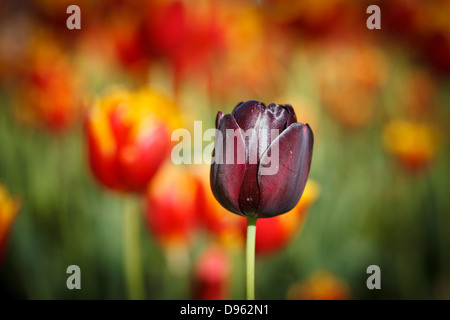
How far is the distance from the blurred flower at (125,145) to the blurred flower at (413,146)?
0.68 metres

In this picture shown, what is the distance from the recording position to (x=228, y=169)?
32 centimetres

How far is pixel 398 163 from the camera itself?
1.09 m

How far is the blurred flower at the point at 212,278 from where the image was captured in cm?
61

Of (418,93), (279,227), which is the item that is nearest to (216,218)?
(279,227)

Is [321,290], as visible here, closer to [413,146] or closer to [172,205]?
[172,205]

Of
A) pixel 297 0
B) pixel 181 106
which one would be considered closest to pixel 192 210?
pixel 181 106

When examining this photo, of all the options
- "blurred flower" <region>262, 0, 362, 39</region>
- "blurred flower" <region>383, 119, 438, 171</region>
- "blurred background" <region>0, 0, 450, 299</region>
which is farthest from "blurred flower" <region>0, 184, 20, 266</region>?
"blurred flower" <region>383, 119, 438, 171</region>

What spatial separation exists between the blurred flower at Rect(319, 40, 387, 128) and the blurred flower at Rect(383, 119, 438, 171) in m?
0.13

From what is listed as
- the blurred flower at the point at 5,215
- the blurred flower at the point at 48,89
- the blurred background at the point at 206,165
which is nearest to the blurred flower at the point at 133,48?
the blurred background at the point at 206,165

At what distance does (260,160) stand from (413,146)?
844 millimetres

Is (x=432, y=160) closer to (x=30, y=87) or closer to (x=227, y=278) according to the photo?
(x=227, y=278)

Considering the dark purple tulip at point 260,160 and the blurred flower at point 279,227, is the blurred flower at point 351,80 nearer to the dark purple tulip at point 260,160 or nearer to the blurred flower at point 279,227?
the blurred flower at point 279,227

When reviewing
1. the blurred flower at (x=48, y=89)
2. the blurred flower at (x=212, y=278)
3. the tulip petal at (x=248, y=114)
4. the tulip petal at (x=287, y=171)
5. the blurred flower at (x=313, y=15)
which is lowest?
the blurred flower at (x=212, y=278)

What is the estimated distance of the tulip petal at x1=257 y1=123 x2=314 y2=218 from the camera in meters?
0.31
